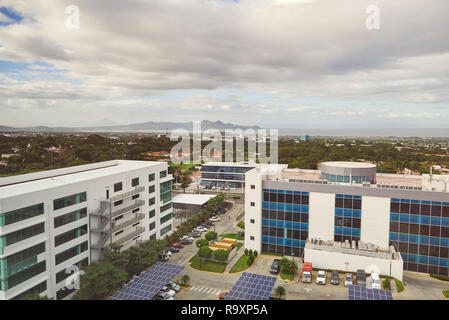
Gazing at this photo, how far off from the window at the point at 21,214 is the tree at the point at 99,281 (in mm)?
6253

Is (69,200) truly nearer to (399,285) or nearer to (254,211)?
(254,211)

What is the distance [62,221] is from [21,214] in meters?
3.96

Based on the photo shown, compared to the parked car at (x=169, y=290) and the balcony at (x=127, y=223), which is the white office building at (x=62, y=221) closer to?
the balcony at (x=127, y=223)

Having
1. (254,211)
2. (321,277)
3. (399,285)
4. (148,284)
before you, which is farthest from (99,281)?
(399,285)

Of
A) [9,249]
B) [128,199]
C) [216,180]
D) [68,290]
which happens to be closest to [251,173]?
[128,199]

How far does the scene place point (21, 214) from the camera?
74.3 feet

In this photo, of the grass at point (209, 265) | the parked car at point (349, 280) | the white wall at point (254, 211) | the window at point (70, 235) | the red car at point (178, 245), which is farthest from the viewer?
the red car at point (178, 245)

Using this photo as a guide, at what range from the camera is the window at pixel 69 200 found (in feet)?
84.5

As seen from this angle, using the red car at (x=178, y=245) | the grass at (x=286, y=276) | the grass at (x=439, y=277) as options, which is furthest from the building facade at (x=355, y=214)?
the red car at (x=178, y=245)

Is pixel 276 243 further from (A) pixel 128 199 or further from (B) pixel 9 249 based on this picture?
(B) pixel 9 249

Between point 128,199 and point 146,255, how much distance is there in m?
7.21

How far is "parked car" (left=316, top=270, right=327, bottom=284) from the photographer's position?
29953 mm

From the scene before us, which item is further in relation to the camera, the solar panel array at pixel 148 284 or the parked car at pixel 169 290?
the parked car at pixel 169 290

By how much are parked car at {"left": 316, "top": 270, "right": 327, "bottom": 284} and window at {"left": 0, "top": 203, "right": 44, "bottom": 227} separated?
26160 mm
